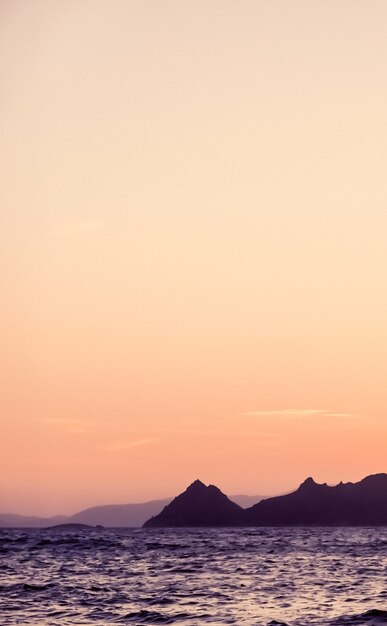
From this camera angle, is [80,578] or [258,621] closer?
[258,621]

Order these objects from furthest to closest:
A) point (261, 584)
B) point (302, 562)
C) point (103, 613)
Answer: point (302, 562), point (261, 584), point (103, 613)

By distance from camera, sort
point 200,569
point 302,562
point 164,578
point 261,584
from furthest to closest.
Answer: point 302,562 → point 200,569 → point 164,578 → point 261,584

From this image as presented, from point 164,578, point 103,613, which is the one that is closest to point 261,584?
point 164,578

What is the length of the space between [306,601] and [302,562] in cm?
2877

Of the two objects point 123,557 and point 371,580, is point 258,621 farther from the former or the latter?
point 123,557

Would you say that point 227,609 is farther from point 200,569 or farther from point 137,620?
point 200,569

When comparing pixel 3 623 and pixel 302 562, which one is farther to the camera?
pixel 302 562

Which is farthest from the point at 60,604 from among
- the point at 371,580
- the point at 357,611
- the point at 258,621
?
the point at 371,580

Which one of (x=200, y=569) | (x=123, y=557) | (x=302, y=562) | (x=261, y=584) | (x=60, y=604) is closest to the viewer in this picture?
(x=60, y=604)

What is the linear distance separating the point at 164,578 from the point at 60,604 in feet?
44.9

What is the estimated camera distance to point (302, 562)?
65.0 meters

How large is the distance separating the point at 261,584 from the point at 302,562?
21197 mm

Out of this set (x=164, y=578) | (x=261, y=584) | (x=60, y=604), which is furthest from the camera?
(x=164, y=578)

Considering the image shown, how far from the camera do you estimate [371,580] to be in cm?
4747
